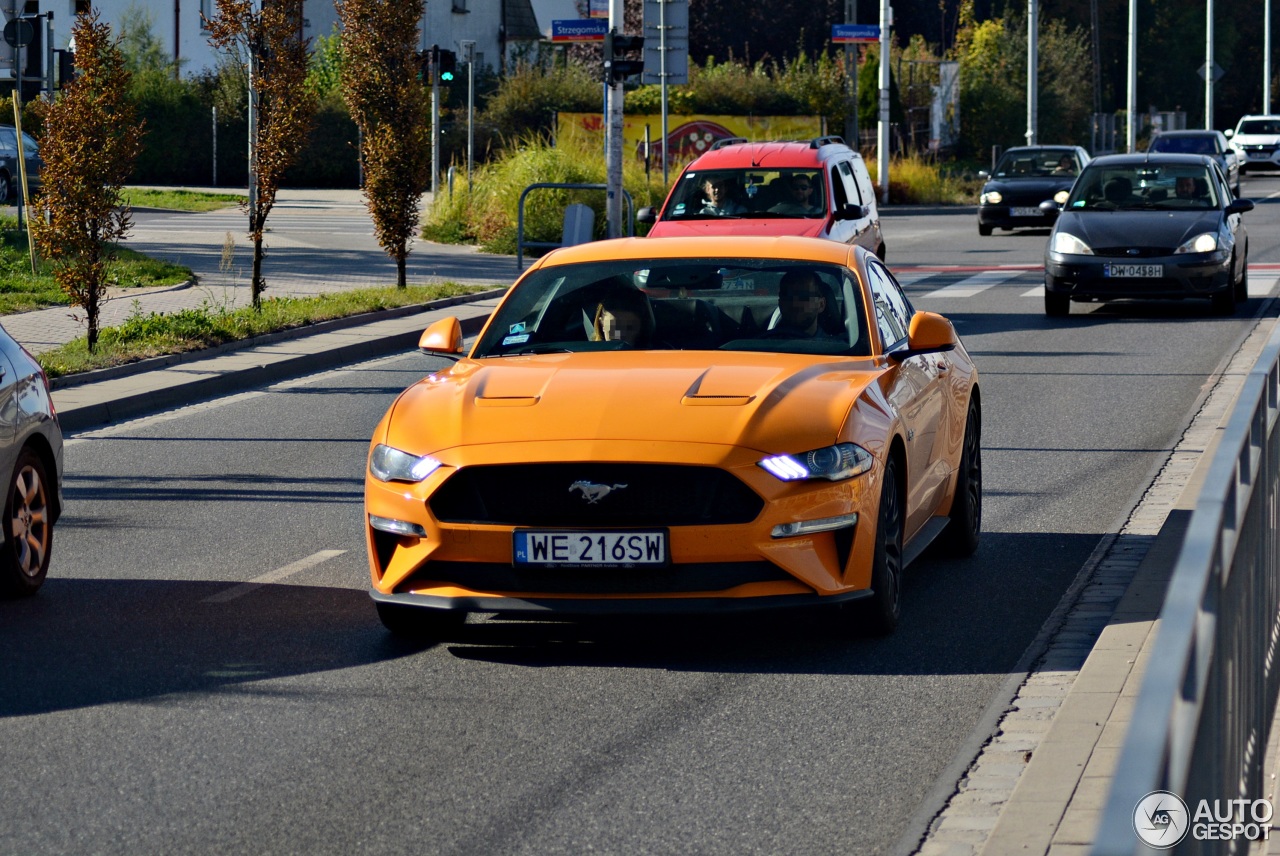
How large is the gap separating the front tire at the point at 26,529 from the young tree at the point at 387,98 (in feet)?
47.6

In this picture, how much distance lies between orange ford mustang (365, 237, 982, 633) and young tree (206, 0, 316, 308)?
1209 cm

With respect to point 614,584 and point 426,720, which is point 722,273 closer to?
point 614,584

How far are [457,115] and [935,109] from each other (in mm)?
14452

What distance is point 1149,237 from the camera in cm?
2017

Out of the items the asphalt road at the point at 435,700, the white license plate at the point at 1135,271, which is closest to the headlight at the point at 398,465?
the asphalt road at the point at 435,700

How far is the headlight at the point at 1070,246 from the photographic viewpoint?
20.3 metres

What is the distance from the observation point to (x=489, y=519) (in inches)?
260

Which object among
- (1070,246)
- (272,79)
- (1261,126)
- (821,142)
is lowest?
(1070,246)

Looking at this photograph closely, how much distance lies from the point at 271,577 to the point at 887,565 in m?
2.76

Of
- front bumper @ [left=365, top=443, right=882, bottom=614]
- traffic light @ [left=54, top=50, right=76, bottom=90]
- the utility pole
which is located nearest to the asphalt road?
front bumper @ [left=365, top=443, right=882, bottom=614]

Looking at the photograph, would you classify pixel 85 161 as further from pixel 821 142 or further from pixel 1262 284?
pixel 1262 284

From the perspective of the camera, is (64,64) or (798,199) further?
(64,64)

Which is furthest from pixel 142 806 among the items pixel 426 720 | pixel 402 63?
pixel 402 63


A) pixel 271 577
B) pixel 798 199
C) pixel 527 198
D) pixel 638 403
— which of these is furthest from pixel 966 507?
pixel 527 198
